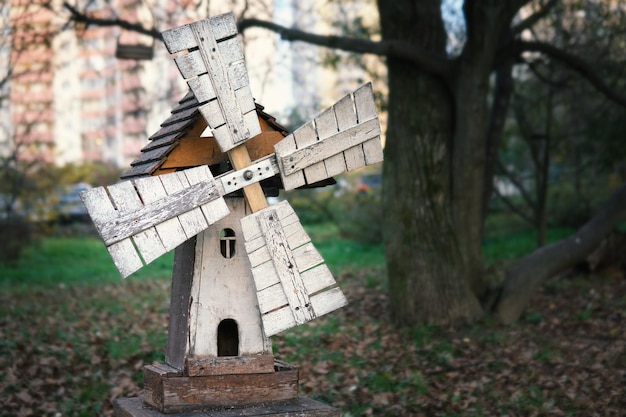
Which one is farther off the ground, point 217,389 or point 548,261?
point 217,389

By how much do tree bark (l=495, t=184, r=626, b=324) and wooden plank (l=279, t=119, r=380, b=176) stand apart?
5.68 metres

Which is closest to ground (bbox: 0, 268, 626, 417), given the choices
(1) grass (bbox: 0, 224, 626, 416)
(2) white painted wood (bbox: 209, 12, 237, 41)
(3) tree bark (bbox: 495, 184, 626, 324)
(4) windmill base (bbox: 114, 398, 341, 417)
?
(1) grass (bbox: 0, 224, 626, 416)

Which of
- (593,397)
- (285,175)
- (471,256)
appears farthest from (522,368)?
(285,175)

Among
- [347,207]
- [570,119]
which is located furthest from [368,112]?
[347,207]

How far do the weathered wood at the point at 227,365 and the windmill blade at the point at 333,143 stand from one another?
3.64ft

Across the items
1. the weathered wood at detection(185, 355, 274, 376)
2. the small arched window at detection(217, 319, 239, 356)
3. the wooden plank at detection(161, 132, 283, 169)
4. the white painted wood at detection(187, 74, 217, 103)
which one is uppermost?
the white painted wood at detection(187, 74, 217, 103)

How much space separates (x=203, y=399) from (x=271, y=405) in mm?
437

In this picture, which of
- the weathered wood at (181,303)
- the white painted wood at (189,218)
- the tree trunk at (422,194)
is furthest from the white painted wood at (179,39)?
the tree trunk at (422,194)

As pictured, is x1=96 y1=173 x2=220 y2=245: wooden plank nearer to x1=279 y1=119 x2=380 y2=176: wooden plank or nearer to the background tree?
x1=279 y1=119 x2=380 y2=176: wooden plank

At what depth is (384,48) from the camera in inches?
356

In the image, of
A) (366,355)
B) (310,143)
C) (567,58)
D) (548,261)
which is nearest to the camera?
(310,143)

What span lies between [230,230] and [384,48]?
4767mm

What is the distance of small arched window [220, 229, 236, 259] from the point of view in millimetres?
4918

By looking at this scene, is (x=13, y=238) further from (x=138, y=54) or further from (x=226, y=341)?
(x=226, y=341)
